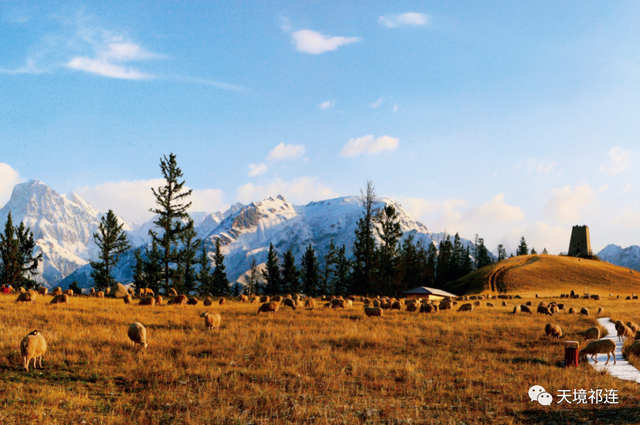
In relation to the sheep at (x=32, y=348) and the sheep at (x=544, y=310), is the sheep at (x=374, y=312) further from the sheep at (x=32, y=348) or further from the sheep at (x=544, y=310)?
the sheep at (x=32, y=348)

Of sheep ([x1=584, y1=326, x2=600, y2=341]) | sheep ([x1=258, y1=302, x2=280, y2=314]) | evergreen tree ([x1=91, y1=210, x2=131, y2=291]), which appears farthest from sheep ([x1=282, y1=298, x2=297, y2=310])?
evergreen tree ([x1=91, y1=210, x2=131, y2=291])

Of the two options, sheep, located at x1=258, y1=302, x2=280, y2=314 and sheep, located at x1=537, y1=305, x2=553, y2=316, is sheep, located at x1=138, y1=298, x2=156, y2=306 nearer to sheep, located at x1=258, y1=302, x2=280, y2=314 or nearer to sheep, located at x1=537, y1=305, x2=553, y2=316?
sheep, located at x1=258, y1=302, x2=280, y2=314

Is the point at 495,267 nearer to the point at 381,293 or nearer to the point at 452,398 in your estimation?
the point at 381,293

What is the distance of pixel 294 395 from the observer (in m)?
12.2

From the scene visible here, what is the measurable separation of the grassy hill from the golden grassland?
292 ft

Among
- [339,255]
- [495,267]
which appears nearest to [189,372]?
[339,255]

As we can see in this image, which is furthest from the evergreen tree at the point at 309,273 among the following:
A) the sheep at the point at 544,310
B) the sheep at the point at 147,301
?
the sheep at the point at 147,301

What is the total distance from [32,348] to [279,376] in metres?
7.56

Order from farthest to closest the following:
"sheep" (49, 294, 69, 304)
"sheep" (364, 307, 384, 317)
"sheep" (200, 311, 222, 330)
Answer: "sheep" (364, 307, 384, 317)
"sheep" (49, 294, 69, 304)
"sheep" (200, 311, 222, 330)

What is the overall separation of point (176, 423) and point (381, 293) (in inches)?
2557

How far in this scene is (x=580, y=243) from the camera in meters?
152

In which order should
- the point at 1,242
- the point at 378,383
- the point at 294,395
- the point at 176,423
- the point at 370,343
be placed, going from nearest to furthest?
the point at 176,423 → the point at 294,395 → the point at 378,383 → the point at 370,343 → the point at 1,242

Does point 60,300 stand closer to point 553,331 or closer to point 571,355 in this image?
point 571,355

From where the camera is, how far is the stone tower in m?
150
